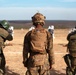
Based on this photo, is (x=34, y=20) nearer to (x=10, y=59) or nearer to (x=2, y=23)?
(x=2, y=23)

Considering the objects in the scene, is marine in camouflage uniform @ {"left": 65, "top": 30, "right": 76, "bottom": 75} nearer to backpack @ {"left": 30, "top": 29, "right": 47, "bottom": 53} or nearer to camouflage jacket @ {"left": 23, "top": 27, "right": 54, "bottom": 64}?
camouflage jacket @ {"left": 23, "top": 27, "right": 54, "bottom": 64}

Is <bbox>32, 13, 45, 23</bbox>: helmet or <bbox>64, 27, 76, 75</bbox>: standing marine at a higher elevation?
<bbox>32, 13, 45, 23</bbox>: helmet

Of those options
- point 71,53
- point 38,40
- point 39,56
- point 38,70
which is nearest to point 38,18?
point 38,40

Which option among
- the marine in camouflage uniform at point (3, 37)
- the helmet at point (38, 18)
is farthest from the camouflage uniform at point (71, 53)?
the marine in camouflage uniform at point (3, 37)

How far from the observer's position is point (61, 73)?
39.2 ft

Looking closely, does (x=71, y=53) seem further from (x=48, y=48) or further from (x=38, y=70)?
(x=38, y=70)

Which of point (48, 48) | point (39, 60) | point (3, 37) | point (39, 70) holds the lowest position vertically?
point (39, 70)

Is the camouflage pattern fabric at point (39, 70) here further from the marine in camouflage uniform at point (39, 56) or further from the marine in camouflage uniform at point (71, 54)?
the marine in camouflage uniform at point (71, 54)

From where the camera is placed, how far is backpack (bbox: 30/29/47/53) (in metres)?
7.80

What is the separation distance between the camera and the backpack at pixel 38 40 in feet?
25.6

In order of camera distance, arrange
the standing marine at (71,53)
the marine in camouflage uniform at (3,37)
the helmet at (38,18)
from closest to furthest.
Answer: the helmet at (38,18), the marine in camouflage uniform at (3,37), the standing marine at (71,53)

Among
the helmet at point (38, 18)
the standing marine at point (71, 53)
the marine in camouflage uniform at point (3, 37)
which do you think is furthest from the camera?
the standing marine at point (71, 53)

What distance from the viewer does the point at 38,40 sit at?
7.82 metres

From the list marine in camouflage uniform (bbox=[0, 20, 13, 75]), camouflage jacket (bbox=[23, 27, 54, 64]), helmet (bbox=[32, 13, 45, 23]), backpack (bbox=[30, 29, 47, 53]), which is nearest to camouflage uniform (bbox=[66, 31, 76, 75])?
camouflage jacket (bbox=[23, 27, 54, 64])
